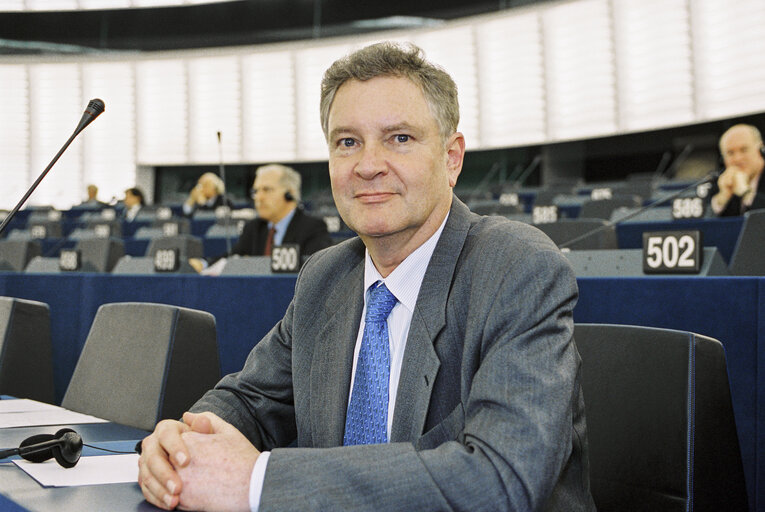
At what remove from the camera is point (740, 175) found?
455cm

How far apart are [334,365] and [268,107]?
11.6 metres

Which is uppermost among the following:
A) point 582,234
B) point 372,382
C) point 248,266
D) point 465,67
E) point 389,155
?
point 465,67

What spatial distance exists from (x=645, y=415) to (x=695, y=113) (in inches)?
318

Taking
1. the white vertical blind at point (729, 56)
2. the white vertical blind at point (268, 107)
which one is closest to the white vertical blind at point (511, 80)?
the white vertical blind at point (729, 56)

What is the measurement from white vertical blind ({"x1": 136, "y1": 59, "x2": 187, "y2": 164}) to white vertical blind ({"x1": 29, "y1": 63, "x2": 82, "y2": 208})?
106 cm

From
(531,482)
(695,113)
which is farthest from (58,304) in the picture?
(695,113)

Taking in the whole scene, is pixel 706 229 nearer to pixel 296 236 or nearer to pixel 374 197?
pixel 296 236

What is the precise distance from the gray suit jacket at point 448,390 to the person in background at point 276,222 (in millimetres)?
3230

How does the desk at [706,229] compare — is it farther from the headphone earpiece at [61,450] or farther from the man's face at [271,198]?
the headphone earpiece at [61,450]

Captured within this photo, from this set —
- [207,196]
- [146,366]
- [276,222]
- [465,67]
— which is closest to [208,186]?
[207,196]

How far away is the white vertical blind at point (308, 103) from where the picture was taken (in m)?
12.1

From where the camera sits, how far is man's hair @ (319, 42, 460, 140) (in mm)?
1225

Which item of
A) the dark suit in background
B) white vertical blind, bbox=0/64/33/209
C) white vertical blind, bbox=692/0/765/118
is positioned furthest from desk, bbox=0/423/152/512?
white vertical blind, bbox=0/64/33/209

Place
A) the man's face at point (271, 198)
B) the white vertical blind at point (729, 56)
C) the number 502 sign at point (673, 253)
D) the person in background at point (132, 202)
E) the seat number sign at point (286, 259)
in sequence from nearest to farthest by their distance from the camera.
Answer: the number 502 sign at point (673, 253)
the seat number sign at point (286, 259)
the man's face at point (271, 198)
the white vertical blind at point (729, 56)
the person in background at point (132, 202)
